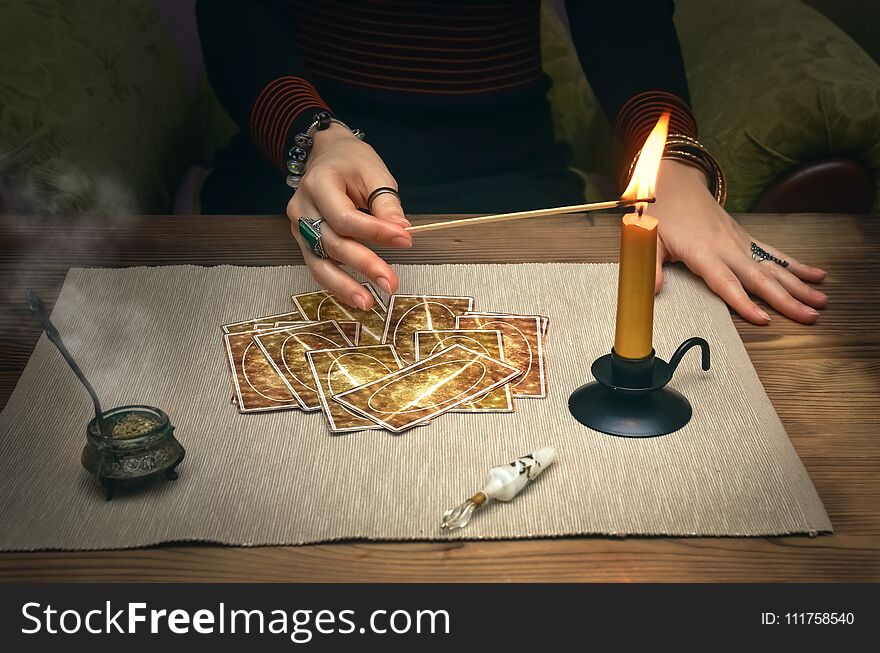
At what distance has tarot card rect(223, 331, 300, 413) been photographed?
0.93 m

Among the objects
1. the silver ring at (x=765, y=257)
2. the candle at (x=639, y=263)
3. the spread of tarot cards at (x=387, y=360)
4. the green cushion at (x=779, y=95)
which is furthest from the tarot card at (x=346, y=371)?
the green cushion at (x=779, y=95)

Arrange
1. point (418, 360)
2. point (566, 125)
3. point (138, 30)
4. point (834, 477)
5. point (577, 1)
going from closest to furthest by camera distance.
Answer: point (834, 477), point (418, 360), point (577, 1), point (138, 30), point (566, 125)

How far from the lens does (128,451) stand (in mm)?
779

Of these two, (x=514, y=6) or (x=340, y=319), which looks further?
(x=514, y=6)

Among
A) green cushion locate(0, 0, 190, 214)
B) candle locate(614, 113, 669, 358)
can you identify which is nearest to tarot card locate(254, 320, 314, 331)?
candle locate(614, 113, 669, 358)

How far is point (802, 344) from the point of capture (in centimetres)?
105

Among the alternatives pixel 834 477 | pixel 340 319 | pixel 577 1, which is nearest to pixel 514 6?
pixel 577 1

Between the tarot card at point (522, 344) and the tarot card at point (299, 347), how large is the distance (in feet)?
0.48

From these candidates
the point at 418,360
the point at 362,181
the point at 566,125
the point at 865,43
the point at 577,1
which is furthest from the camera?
the point at 865,43

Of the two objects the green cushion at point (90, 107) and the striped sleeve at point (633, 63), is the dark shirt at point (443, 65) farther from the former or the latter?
the green cushion at point (90, 107)

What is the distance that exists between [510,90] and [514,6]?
0.14 m

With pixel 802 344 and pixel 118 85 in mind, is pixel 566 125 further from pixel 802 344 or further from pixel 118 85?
pixel 802 344

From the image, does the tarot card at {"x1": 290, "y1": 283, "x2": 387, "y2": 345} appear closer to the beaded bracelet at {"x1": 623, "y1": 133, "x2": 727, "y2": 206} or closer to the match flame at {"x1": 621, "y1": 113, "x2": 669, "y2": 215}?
the match flame at {"x1": 621, "y1": 113, "x2": 669, "y2": 215}

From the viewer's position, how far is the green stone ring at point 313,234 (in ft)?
3.55
